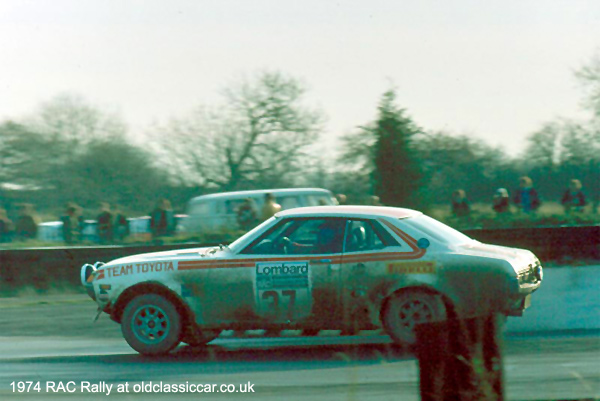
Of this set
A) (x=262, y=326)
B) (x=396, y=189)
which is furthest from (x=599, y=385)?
(x=396, y=189)

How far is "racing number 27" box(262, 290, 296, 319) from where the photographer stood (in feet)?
27.9

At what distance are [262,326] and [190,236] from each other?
35.3ft

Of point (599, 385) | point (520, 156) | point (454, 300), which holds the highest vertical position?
point (520, 156)

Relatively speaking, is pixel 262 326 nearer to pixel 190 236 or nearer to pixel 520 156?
pixel 190 236

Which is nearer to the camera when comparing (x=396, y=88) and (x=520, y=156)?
(x=396, y=88)

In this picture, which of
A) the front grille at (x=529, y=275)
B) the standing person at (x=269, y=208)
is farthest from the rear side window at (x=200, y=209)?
the front grille at (x=529, y=275)

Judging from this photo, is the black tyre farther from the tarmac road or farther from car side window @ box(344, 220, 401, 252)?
car side window @ box(344, 220, 401, 252)

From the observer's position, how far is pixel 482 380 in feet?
12.8

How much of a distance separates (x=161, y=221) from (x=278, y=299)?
1066 centimetres

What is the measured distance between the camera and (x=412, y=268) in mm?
8430

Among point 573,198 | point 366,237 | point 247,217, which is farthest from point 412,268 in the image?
point 573,198

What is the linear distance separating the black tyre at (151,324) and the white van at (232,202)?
47.8ft

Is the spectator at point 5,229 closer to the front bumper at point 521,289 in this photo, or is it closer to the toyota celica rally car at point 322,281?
the toyota celica rally car at point 322,281

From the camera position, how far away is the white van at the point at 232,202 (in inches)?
939
